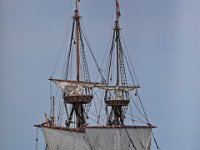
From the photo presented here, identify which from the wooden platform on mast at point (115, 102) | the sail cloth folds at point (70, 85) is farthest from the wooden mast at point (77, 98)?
the wooden platform on mast at point (115, 102)

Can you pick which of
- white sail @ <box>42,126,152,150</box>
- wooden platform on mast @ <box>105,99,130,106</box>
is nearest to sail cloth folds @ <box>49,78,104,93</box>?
wooden platform on mast @ <box>105,99,130,106</box>

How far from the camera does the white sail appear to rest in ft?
173

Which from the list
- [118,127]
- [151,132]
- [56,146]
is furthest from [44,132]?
[151,132]

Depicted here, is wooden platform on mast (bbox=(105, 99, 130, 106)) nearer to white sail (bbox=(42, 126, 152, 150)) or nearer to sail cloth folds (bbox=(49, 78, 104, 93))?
white sail (bbox=(42, 126, 152, 150))

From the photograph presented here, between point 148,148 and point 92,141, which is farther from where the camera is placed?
point 148,148

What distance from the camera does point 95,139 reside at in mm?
53469

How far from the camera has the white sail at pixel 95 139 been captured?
173 feet

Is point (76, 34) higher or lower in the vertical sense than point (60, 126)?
higher

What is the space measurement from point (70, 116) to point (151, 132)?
28.4 ft

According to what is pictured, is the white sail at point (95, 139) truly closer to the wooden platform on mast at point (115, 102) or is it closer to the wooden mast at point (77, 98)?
the wooden mast at point (77, 98)

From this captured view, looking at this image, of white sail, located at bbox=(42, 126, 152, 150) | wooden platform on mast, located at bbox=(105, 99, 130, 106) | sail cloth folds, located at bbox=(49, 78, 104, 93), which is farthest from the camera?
wooden platform on mast, located at bbox=(105, 99, 130, 106)

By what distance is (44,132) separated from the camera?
54156 mm

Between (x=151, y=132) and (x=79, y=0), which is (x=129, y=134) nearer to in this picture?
(x=151, y=132)

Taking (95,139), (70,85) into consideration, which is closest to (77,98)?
(70,85)
